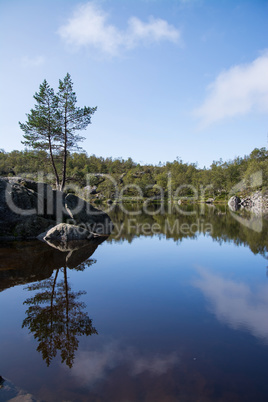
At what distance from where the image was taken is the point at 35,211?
19.2 meters

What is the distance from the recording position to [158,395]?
429 centimetres

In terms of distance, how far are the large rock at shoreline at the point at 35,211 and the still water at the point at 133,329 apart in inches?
229

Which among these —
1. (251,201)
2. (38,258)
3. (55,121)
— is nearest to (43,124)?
(55,121)

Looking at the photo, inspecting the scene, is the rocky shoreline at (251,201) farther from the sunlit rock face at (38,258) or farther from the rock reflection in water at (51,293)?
the rock reflection in water at (51,293)

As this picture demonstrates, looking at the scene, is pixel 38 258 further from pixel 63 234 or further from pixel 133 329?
pixel 133 329

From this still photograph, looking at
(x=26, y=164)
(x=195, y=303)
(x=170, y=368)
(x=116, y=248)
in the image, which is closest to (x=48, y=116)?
(x=116, y=248)

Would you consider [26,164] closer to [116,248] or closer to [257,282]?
[116,248]

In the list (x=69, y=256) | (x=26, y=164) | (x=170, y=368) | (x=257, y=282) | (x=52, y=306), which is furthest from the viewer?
(x=26, y=164)

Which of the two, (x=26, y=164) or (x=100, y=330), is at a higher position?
(x=26, y=164)

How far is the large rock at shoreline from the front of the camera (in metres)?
18.2

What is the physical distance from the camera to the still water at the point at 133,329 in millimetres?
4527

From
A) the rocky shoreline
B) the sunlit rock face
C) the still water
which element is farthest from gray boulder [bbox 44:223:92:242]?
the rocky shoreline

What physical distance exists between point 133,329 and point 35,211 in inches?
595

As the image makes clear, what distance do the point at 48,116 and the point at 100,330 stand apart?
25530 mm
